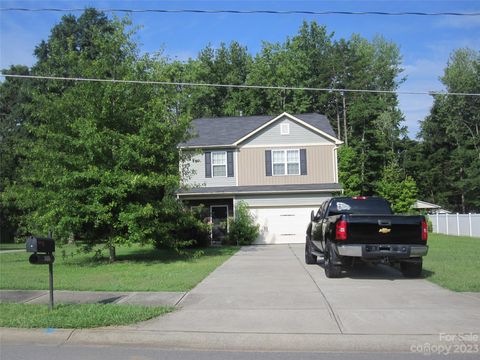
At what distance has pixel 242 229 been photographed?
82.5ft

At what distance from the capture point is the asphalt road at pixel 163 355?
20.2 ft

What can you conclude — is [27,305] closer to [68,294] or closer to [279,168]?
[68,294]

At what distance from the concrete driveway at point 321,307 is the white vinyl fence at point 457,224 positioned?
1885 centimetres

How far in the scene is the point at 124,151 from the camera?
15.5 m

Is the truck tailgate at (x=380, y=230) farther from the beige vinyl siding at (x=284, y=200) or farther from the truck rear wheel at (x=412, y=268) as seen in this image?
the beige vinyl siding at (x=284, y=200)

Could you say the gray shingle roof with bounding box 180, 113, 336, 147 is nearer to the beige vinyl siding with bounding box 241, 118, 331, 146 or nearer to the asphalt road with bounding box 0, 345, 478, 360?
the beige vinyl siding with bounding box 241, 118, 331, 146

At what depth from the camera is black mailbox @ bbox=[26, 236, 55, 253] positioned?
8.30m

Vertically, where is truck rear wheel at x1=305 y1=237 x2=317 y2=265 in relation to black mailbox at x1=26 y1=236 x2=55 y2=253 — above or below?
below

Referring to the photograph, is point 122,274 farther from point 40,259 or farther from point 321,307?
point 321,307

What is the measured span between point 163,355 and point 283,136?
21.3 m

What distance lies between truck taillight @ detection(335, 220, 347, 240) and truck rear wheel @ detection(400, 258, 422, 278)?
6.79 ft

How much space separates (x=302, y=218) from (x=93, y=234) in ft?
40.1

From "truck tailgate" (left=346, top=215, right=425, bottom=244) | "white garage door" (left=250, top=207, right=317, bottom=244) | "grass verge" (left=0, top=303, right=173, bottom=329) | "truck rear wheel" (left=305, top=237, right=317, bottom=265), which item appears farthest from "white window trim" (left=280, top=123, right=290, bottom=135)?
"grass verge" (left=0, top=303, right=173, bottom=329)

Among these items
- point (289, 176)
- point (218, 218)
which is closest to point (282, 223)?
point (289, 176)
